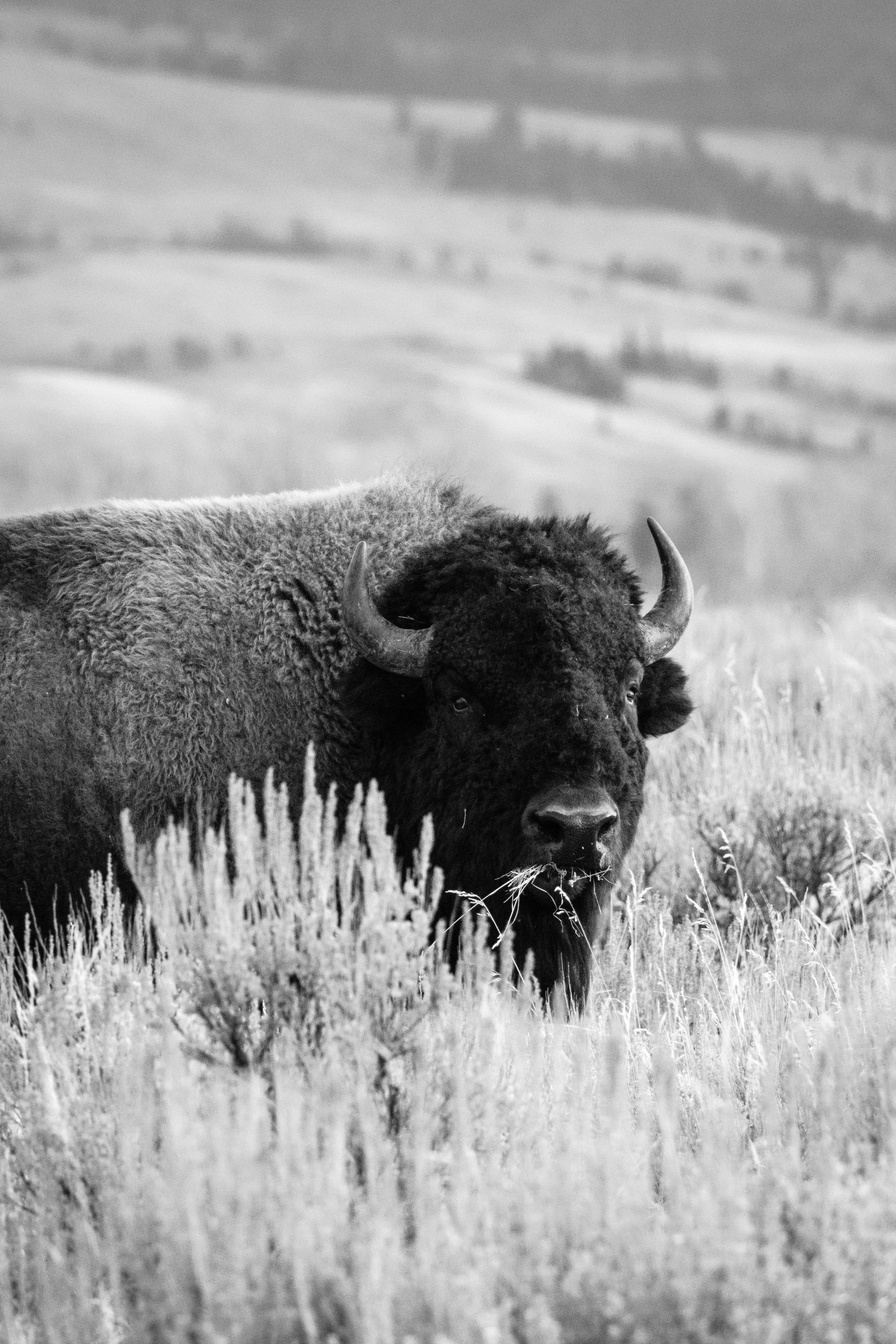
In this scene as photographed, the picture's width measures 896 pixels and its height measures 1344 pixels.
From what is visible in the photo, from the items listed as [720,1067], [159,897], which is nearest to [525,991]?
[720,1067]

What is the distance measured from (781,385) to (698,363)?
15.2 metres

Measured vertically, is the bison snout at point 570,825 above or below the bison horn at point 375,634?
below

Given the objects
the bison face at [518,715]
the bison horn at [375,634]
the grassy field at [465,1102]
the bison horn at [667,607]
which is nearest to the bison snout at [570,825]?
the bison face at [518,715]

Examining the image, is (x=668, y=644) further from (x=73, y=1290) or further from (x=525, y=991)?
(x=73, y=1290)

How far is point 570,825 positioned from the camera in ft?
15.3

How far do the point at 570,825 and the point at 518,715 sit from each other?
21.5 inches

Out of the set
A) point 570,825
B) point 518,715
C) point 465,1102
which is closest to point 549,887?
point 570,825

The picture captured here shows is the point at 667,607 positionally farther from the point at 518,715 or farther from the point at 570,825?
the point at 570,825

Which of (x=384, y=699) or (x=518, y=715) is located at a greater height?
(x=518, y=715)

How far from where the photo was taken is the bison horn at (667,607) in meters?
5.65

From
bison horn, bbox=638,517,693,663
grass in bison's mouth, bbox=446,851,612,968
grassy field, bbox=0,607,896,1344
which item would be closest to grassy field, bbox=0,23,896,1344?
grassy field, bbox=0,607,896,1344

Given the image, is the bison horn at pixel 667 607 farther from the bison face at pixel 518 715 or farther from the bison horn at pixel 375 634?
the bison horn at pixel 375 634

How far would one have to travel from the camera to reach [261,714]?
5742 mm

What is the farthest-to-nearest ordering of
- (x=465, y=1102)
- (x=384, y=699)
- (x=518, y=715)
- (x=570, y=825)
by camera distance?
(x=384, y=699) < (x=518, y=715) < (x=570, y=825) < (x=465, y=1102)
